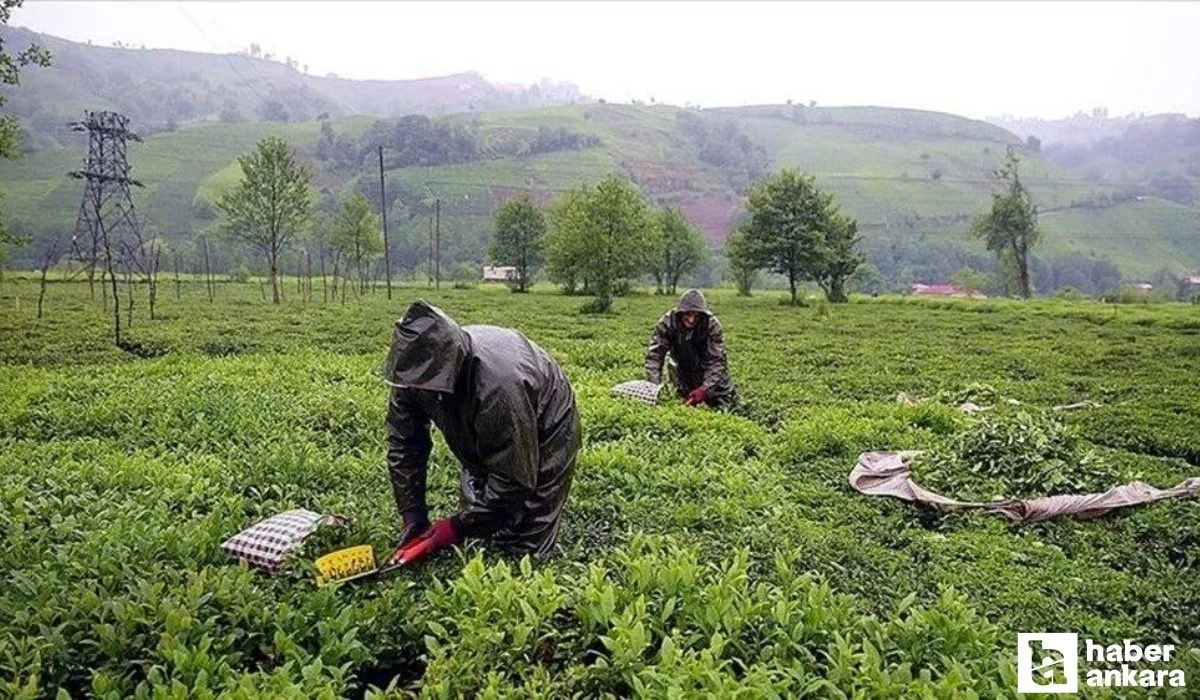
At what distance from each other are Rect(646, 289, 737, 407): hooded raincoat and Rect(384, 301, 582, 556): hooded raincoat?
17.6ft

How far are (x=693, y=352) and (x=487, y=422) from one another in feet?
21.5

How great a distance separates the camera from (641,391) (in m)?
10.8

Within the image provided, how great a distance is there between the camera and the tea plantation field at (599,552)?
3623 mm

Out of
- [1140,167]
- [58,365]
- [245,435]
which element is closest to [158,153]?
[58,365]

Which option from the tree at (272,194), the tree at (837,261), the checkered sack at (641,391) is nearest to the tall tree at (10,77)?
the checkered sack at (641,391)

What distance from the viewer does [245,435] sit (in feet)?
27.9

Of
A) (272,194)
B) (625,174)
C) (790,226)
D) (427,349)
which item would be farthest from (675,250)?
(625,174)

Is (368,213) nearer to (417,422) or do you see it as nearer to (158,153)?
(417,422)

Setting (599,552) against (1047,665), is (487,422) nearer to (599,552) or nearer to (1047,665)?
(599,552)

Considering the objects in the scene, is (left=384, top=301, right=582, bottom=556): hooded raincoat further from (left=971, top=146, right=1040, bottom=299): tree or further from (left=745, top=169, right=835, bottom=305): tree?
(left=971, top=146, right=1040, bottom=299): tree

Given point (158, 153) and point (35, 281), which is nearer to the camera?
point (35, 281)

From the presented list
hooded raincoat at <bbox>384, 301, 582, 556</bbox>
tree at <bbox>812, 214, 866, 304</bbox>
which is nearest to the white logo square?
hooded raincoat at <bbox>384, 301, 582, 556</bbox>

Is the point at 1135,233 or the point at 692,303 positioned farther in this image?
the point at 1135,233

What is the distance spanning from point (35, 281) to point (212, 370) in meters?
34.2
